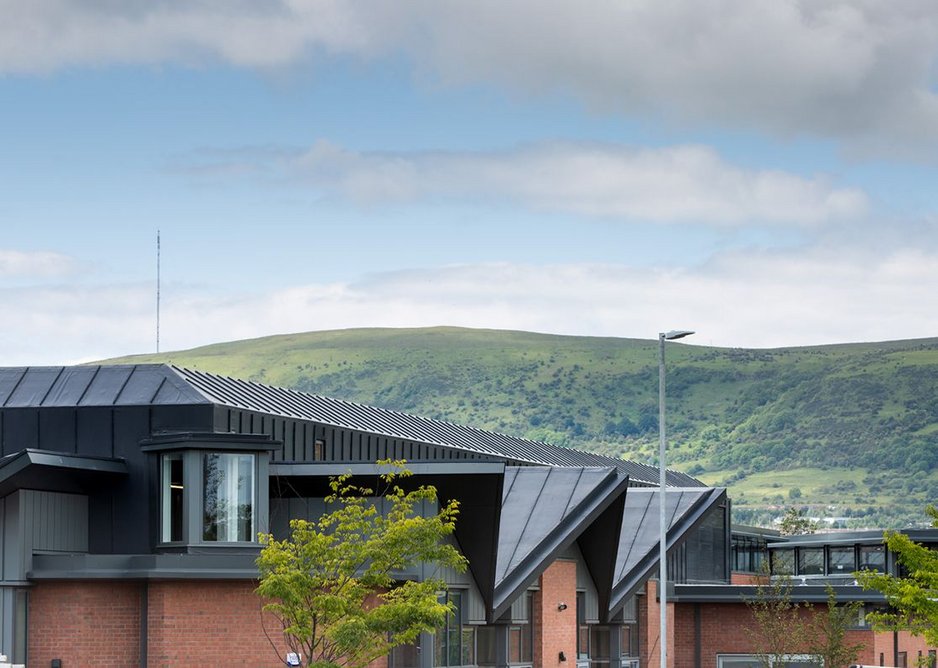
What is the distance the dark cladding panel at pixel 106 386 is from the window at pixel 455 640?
1083 centimetres

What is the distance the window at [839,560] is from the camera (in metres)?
93.9

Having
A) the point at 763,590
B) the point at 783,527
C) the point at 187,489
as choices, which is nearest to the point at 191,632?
the point at 187,489

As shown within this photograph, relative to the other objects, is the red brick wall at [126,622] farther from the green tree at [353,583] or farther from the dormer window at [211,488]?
the green tree at [353,583]

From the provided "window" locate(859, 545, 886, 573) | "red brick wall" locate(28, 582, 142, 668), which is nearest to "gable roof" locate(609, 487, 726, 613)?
"window" locate(859, 545, 886, 573)

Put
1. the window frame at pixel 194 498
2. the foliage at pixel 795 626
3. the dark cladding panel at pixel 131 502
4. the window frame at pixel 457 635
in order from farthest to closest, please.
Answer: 1. the foliage at pixel 795 626
2. the window frame at pixel 457 635
3. the dark cladding panel at pixel 131 502
4. the window frame at pixel 194 498

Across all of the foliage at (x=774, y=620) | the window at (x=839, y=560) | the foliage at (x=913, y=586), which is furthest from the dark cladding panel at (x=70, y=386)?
the window at (x=839, y=560)

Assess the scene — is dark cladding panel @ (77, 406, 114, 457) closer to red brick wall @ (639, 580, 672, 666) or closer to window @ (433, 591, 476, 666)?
window @ (433, 591, 476, 666)

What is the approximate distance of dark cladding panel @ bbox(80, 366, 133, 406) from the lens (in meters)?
46.4

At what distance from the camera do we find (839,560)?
9456 cm

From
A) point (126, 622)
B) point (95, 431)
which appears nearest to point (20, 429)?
point (95, 431)

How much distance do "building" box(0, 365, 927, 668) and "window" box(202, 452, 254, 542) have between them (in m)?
0.04

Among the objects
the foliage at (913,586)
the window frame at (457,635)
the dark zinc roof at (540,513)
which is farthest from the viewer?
the dark zinc roof at (540,513)

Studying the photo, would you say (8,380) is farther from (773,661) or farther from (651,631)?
(773,661)

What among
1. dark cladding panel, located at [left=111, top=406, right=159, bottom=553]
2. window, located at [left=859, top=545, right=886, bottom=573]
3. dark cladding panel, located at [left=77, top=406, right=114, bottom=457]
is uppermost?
dark cladding panel, located at [left=77, top=406, right=114, bottom=457]
